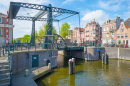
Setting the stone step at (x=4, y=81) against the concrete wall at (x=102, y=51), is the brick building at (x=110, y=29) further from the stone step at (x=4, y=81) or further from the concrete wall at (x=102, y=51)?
the stone step at (x=4, y=81)

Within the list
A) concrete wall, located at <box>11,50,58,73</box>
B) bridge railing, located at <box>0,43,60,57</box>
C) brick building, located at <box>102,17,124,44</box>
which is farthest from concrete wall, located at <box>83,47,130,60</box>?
brick building, located at <box>102,17,124,44</box>

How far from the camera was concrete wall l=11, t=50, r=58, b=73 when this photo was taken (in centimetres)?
1241

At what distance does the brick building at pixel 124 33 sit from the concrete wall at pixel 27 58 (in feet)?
101

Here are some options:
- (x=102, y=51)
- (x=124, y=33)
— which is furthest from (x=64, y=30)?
(x=124, y=33)

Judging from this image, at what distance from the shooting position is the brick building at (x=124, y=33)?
3569 cm

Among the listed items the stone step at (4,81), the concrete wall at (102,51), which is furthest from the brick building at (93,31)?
the stone step at (4,81)

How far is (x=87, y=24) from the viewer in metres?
50.7

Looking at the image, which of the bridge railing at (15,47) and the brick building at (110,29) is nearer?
the bridge railing at (15,47)

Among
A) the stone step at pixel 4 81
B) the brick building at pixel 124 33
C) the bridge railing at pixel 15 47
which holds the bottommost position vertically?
the stone step at pixel 4 81

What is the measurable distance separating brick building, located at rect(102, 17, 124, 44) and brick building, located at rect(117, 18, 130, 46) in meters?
1.99

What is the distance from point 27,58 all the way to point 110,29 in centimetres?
3748

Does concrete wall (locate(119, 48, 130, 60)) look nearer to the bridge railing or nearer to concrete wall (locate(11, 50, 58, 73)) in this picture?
concrete wall (locate(11, 50, 58, 73))

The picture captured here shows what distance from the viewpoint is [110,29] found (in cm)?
4125

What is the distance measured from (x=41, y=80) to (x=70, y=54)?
2264 centimetres
